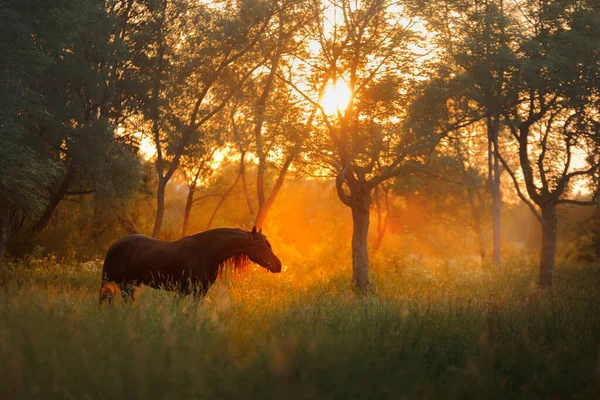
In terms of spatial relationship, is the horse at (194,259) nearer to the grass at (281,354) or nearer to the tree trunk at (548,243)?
the grass at (281,354)

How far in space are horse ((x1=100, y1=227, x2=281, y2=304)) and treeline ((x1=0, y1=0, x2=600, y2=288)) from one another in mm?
6876

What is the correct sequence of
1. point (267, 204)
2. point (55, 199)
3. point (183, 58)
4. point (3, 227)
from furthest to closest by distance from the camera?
point (267, 204) → point (183, 58) → point (55, 199) → point (3, 227)

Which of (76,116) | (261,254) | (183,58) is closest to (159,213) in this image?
(76,116)

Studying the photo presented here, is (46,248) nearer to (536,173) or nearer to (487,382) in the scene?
Answer: (536,173)

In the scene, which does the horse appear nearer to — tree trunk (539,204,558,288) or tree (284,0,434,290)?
tree (284,0,434,290)

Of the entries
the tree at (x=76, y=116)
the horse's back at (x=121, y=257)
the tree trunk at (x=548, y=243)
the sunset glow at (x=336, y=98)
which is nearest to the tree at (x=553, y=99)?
the tree trunk at (x=548, y=243)

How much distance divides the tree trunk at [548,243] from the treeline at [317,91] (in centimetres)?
5

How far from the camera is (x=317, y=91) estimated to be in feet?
66.9

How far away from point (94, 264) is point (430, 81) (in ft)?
46.9

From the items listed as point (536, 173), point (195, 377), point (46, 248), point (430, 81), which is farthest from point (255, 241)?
point (46, 248)

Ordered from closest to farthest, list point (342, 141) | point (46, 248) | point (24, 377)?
1. point (24, 377)
2. point (342, 141)
3. point (46, 248)

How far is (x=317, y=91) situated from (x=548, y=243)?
1031 centimetres

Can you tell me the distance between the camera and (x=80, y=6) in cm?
1931

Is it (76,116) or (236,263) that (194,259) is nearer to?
(236,263)
